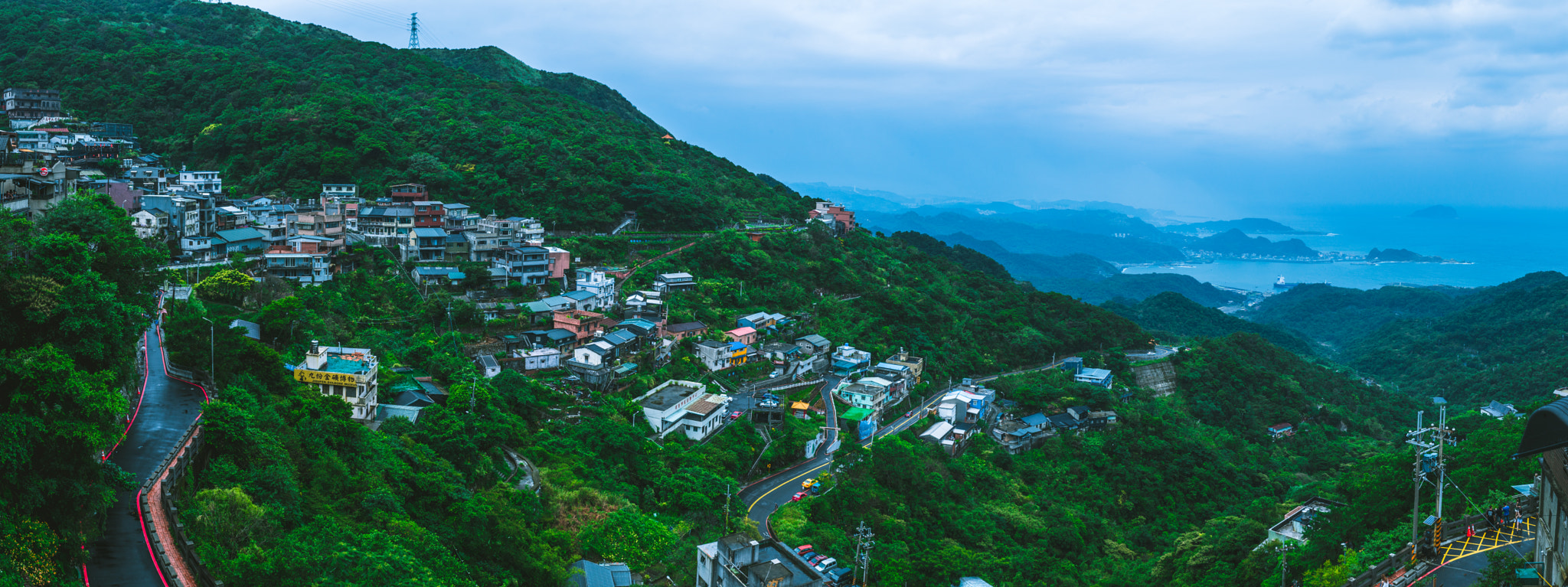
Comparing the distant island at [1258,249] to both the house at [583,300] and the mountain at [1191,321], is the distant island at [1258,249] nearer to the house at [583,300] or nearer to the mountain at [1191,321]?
the mountain at [1191,321]

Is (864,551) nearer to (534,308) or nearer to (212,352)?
(212,352)

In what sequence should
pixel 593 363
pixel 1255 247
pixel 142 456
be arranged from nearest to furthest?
pixel 142 456, pixel 593 363, pixel 1255 247

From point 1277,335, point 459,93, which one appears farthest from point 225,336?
point 1277,335

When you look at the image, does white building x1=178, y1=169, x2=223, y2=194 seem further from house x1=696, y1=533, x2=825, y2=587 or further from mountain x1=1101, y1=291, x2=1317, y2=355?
mountain x1=1101, y1=291, x2=1317, y2=355

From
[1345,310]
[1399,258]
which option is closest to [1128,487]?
[1345,310]

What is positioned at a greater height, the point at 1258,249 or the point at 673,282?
the point at 1258,249

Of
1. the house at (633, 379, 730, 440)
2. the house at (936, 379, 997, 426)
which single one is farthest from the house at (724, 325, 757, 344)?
the house at (936, 379, 997, 426)

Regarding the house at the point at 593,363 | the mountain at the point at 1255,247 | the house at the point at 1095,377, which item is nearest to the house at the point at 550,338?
the house at the point at 593,363
